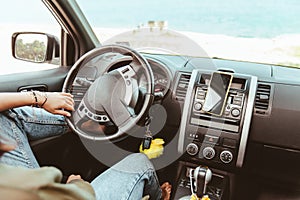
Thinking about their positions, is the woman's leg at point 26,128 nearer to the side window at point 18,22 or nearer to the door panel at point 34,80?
the door panel at point 34,80

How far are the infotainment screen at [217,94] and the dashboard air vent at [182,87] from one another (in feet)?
0.44

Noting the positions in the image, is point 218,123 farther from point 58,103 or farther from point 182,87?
point 58,103

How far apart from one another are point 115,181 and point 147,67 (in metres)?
0.45

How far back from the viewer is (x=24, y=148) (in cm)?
138

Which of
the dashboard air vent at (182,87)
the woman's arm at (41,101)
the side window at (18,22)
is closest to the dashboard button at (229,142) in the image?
the dashboard air vent at (182,87)

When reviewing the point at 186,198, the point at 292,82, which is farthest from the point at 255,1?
the point at 186,198

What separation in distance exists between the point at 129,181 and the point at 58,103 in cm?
39

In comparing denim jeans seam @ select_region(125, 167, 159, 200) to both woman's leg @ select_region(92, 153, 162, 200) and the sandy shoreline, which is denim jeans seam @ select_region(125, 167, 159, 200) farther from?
the sandy shoreline

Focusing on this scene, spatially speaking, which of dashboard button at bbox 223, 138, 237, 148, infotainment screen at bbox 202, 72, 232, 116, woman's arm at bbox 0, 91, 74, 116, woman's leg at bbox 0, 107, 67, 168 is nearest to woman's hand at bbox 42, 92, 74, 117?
woman's arm at bbox 0, 91, 74, 116

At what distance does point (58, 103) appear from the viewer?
54.6 inches

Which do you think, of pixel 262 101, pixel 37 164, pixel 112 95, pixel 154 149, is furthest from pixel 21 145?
pixel 262 101

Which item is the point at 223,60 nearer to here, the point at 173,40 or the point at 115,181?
the point at 173,40

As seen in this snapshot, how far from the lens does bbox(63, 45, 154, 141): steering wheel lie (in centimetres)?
146

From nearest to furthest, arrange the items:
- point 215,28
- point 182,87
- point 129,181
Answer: point 129,181
point 182,87
point 215,28
